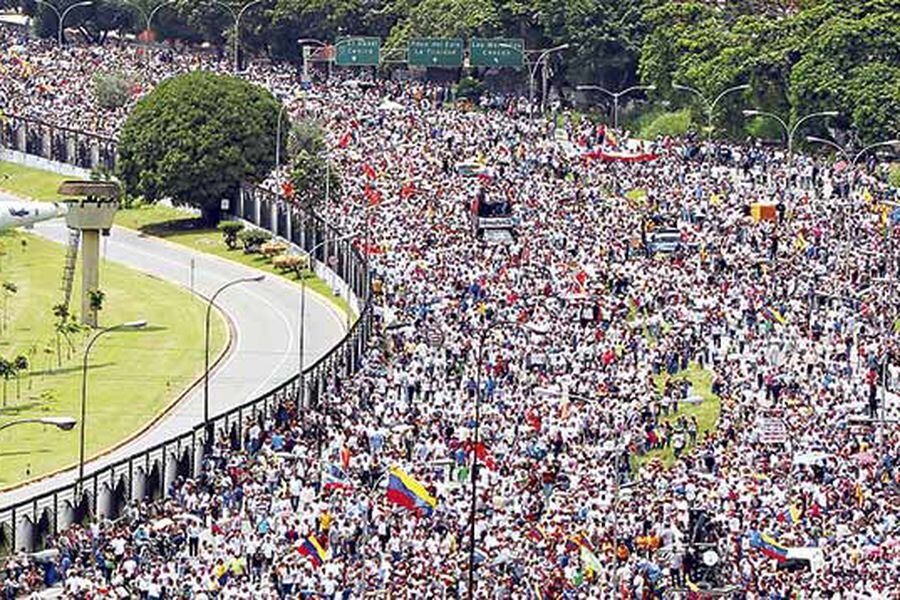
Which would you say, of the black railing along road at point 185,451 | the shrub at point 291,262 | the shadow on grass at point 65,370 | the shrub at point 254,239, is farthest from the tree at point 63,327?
the shrub at point 254,239

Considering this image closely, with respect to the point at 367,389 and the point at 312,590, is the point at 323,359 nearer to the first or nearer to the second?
the point at 367,389

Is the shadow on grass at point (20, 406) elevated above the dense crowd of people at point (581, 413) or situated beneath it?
situated beneath

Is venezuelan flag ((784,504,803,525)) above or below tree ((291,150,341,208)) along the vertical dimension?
above

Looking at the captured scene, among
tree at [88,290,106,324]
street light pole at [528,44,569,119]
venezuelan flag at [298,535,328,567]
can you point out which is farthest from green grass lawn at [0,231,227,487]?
street light pole at [528,44,569,119]

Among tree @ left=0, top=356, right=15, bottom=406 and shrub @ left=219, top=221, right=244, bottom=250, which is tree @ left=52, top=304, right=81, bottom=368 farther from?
shrub @ left=219, top=221, right=244, bottom=250

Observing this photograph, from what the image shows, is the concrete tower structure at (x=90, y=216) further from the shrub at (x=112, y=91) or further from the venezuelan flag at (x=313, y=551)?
the shrub at (x=112, y=91)

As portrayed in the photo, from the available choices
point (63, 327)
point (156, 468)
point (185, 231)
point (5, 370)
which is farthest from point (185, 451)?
point (185, 231)

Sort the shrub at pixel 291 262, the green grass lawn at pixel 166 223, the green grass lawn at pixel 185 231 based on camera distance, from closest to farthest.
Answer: the shrub at pixel 291 262 → the green grass lawn at pixel 166 223 → the green grass lawn at pixel 185 231
